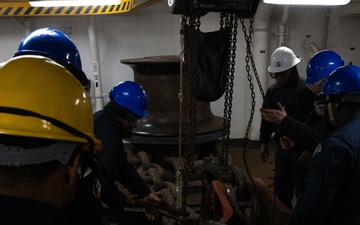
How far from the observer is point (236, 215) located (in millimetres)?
2932

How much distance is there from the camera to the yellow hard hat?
836 millimetres

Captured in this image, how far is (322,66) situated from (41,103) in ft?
9.04

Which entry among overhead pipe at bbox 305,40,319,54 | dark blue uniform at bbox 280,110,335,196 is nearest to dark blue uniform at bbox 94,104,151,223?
dark blue uniform at bbox 280,110,335,196

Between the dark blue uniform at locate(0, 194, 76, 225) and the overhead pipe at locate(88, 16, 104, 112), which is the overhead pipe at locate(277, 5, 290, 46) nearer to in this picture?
the overhead pipe at locate(88, 16, 104, 112)

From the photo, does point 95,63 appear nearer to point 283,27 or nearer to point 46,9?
point 46,9

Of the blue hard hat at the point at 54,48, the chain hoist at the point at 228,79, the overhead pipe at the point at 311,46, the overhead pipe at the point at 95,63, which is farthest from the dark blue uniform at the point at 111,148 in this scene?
the overhead pipe at the point at 311,46

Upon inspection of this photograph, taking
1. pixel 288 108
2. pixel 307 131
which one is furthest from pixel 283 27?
pixel 307 131

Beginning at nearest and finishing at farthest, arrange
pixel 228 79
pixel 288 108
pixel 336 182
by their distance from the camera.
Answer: pixel 336 182 < pixel 228 79 < pixel 288 108

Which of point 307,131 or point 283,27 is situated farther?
point 283,27

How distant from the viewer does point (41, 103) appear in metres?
0.87

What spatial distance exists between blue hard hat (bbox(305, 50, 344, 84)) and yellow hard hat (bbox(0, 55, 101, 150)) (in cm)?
257

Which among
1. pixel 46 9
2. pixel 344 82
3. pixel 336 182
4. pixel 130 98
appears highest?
pixel 46 9

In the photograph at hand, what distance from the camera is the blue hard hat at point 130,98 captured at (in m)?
2.60

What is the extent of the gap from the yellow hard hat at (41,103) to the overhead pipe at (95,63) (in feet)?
16.4
